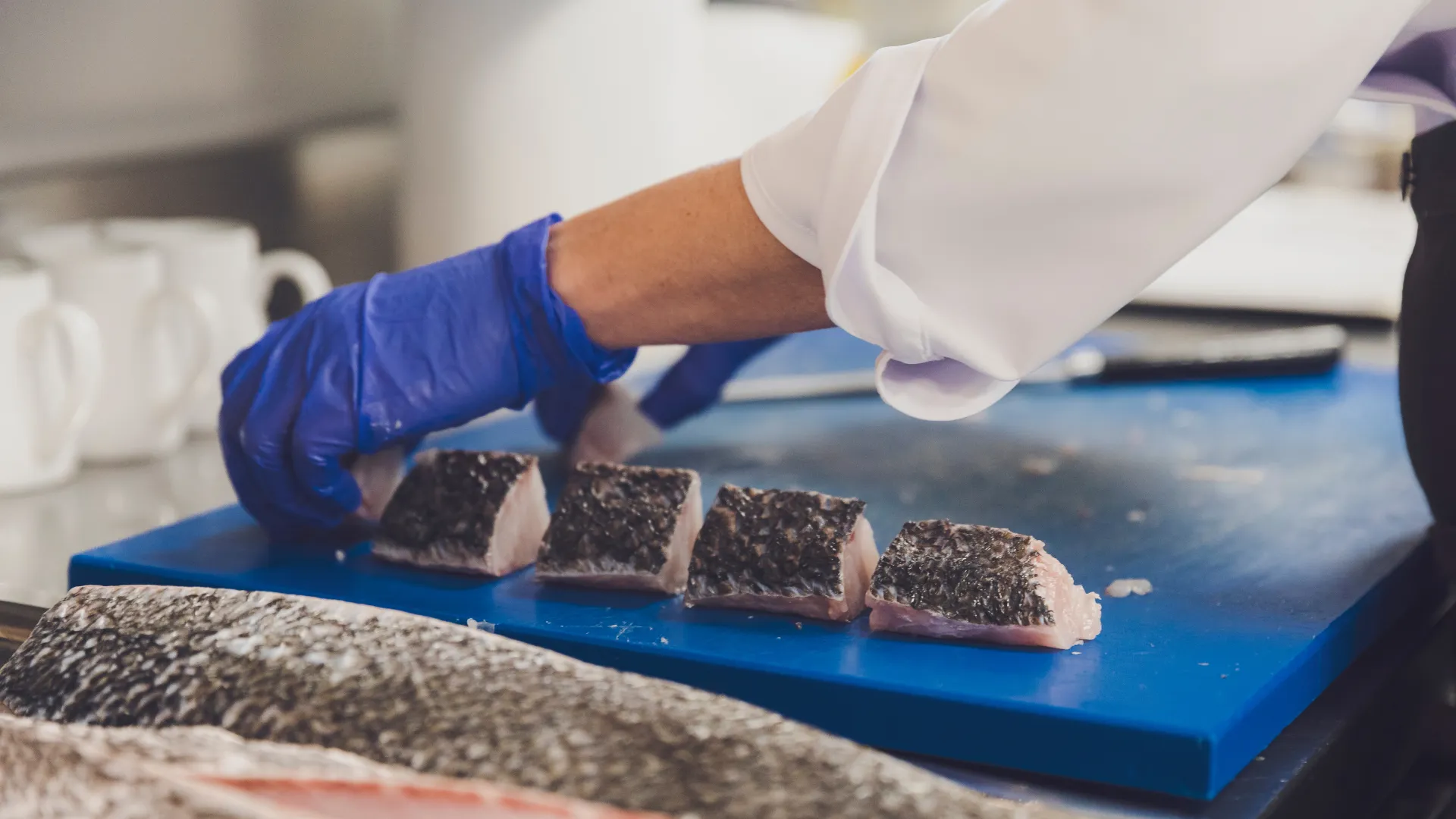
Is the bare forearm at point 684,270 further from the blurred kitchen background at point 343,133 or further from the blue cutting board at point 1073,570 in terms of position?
the blurred kitchen background at point 343,133

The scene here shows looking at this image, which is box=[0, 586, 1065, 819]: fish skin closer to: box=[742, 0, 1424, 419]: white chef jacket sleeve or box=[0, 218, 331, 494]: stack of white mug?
box=[742, 0, 1424, 419]: white chef jacket sleeve

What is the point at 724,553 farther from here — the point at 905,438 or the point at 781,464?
the point at 905,438

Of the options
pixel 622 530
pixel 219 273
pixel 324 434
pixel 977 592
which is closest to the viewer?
pixel 977 592

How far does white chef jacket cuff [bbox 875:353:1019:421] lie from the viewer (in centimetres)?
117

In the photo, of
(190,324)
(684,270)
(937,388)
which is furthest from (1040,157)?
(190,324)

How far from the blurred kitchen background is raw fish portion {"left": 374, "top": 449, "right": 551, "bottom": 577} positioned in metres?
0.36

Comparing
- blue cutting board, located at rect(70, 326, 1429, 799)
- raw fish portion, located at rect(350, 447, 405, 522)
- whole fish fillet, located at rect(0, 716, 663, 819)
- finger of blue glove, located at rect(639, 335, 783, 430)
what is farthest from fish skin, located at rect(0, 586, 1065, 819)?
finger of blue glove, located at rect(639, 335, 783, 430)

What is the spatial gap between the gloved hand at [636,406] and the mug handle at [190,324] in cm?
42

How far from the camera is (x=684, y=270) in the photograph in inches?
49.0

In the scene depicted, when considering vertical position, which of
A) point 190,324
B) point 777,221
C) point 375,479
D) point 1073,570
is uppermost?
point 777,221

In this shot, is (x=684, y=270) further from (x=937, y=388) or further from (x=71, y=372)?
(x=71, y=372)

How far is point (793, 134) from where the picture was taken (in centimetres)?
116

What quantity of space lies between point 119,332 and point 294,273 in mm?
262

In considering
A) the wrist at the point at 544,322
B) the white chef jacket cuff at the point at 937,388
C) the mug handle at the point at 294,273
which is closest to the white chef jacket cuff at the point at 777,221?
the white chef jacket cuff at the point at 937,388
